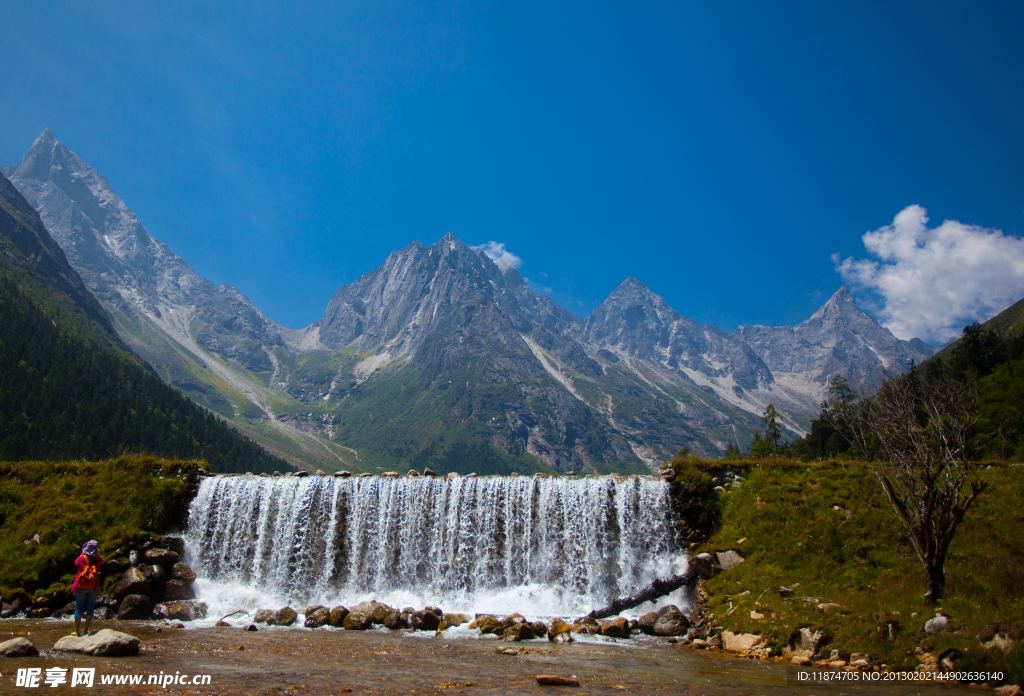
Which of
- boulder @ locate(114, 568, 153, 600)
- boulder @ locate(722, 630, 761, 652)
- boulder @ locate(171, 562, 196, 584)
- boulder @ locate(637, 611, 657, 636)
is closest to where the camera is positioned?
boulder @ locate(722, 630, 761, 652)

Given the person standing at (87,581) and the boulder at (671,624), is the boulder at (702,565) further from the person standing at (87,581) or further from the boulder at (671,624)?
the person standing at (87,581)

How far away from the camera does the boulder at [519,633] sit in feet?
72.5

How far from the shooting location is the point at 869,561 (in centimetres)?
2281

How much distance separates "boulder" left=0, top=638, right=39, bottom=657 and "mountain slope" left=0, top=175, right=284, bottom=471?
371 ft

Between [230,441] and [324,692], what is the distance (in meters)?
→ 178

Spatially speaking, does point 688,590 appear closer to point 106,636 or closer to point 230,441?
point 106,636

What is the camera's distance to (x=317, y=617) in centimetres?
2497

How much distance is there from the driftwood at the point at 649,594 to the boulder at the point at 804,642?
29.0ft

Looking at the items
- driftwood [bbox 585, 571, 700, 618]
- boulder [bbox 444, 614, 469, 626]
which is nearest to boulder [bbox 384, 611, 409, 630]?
boulder [bbox 444, 614, 469, 626]

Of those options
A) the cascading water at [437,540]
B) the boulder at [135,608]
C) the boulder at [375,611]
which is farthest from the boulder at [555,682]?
the boulder at [135,608]

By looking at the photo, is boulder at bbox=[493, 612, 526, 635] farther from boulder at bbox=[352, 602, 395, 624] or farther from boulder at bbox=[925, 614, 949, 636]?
boulder at bbox=[925, 614, 949, 636]

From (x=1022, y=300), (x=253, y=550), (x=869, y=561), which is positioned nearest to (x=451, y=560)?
(x=253, y=550)

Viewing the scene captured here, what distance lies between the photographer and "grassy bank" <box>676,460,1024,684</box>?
1580 centimetres

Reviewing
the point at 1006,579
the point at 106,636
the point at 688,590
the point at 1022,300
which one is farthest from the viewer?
the point at 1022,300
